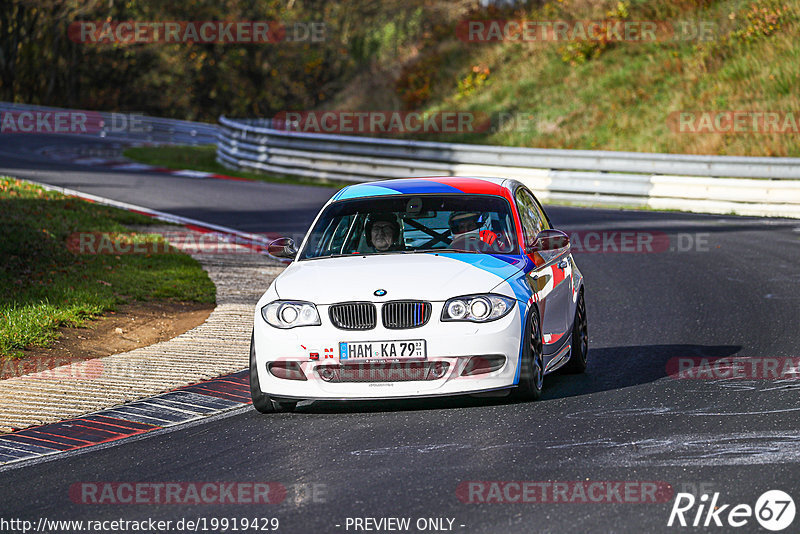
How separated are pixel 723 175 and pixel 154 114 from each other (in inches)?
1620

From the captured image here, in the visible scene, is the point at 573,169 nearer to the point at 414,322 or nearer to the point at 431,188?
the point at 431,188

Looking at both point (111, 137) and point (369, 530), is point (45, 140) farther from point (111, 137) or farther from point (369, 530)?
point (369, 530)

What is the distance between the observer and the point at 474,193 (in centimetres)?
920

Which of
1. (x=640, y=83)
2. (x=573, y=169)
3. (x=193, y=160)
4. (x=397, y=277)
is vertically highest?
(x=640, y=83)

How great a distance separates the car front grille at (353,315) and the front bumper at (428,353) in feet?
0.14

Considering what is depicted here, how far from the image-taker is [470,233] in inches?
351

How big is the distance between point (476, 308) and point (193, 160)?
91.8 ft

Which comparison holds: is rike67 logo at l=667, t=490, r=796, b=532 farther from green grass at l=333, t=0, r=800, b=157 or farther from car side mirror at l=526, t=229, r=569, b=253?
green grass at l=333, t=0, r=800, b=157

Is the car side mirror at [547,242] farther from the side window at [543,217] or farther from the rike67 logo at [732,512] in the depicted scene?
the rike67 logo at [732,512]

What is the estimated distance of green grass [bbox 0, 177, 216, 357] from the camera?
1161 centimetres

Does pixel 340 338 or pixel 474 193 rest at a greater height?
pixel 474 193

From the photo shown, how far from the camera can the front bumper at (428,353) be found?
7672mm

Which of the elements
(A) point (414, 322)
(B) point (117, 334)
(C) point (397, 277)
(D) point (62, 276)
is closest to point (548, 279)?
(C) point (397, 277)

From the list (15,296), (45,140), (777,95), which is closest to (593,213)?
(777,95)
